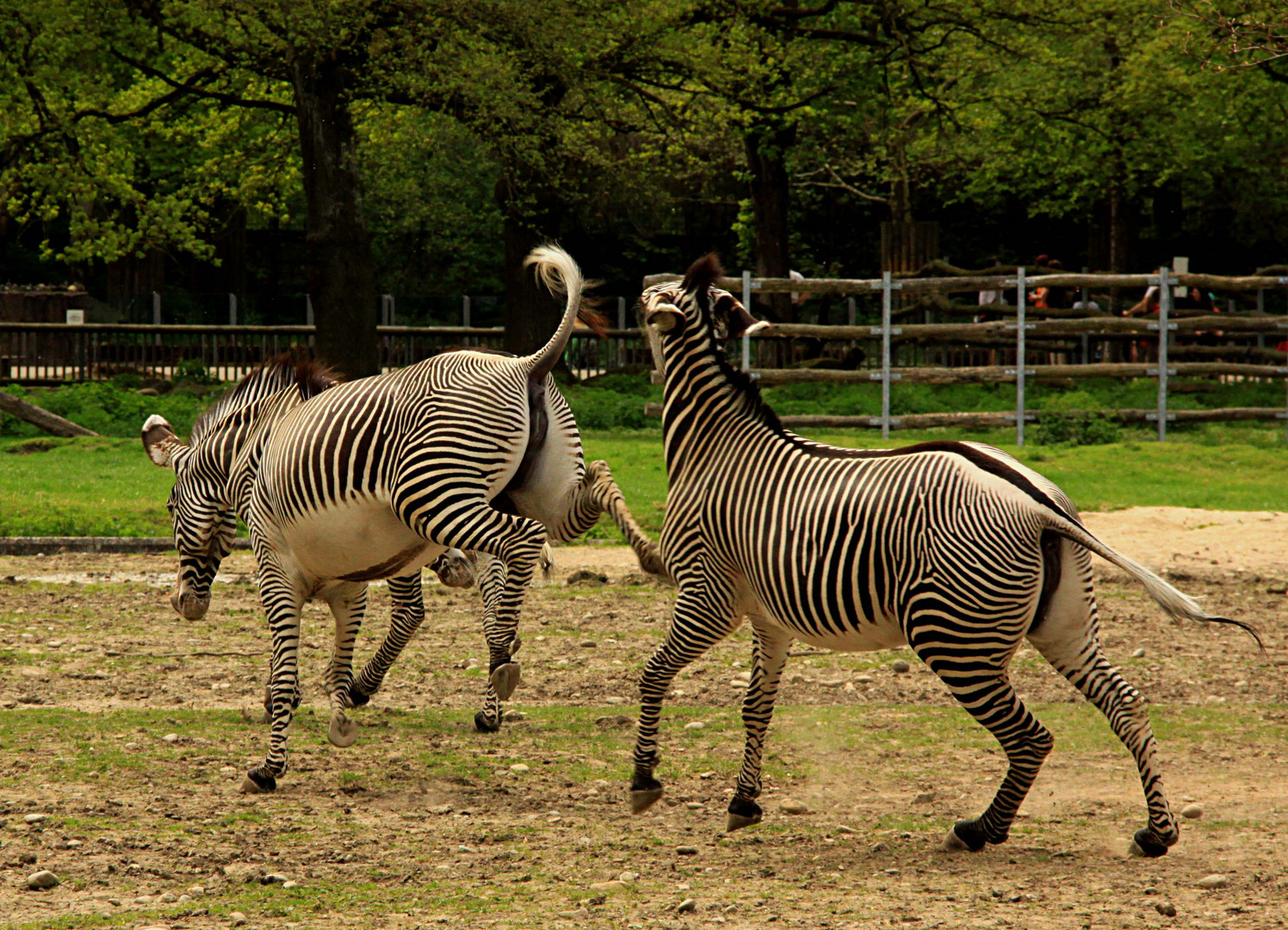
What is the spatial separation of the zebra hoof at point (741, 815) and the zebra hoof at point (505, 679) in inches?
45.4

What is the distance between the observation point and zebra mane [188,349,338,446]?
7.88 metres

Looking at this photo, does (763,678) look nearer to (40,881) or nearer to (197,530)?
(40,881)

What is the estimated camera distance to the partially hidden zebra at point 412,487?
673 centimetres

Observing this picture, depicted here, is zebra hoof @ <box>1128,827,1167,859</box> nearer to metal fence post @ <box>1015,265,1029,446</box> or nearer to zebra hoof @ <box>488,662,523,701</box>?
zebra hoof @ <box>488,662,523,701</box>

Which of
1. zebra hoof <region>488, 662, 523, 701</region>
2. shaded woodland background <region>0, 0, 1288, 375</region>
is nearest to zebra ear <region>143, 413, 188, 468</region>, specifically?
zebra hoof <region>488, 662, 523, 701</region>

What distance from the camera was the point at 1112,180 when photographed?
94.4 ft

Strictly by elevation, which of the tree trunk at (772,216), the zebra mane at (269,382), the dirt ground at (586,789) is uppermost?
the tree trunk at (772,216)

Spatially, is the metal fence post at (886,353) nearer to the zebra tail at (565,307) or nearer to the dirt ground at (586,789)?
the dirt ground at (586,789)

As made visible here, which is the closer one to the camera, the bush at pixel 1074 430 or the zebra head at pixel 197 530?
the zebra head at pixel 197 530

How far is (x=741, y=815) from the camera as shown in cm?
578

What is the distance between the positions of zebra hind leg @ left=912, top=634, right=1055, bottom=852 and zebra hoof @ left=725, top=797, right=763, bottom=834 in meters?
0.78

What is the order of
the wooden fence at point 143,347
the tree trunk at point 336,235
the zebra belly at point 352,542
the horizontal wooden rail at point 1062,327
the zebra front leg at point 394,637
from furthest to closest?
the wooden fence at point 143,347 < the horizontal wooden rail at point 1062,327 < the tree trunk at point 336,235 < the zebra front leg at point 394,637 < the zebra belly at point 352,542

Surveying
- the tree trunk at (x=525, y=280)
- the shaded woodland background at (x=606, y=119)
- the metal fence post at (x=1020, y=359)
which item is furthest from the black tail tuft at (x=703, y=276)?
the tree trunk at (x=525, y=280)

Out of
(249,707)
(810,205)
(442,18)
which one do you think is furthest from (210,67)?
(810,205)
